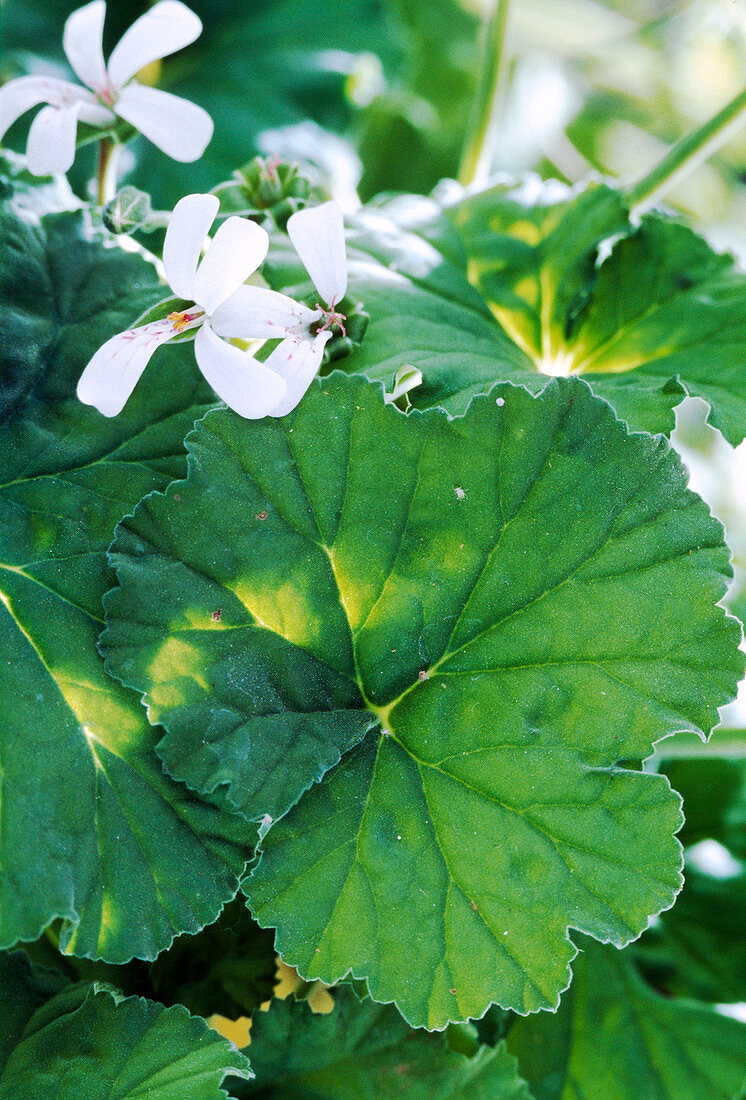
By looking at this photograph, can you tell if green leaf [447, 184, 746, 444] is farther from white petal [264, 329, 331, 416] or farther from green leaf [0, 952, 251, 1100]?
green leaf [0, 952, 251, 1100]

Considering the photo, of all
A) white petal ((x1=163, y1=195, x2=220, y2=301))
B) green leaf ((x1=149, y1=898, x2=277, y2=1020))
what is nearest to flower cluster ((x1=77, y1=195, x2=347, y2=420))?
white petal ((x1=163, y1=195, x2=220, y2=301))

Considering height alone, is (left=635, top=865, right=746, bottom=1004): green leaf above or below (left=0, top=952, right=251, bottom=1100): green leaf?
below

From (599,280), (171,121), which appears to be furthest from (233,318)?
(599,280)

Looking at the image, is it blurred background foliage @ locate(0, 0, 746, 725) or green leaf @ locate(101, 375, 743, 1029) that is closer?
green leaf @ locate(101, 375, 743, 1029)

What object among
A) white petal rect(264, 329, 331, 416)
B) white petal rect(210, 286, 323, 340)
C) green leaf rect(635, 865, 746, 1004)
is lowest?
green leaf rect(635, 865, 746, 1004)

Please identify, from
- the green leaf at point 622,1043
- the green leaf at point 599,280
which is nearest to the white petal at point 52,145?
the green leaf at point 599,280

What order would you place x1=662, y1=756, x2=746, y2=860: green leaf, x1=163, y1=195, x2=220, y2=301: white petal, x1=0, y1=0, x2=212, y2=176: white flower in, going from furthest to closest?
x1=662, y1=756, x2=746, y2=860: green leaf < x1=0, y1=0, x2=212, y2=176: white flower < x1=163, y1=195, x2=220, y2=301: white petal
